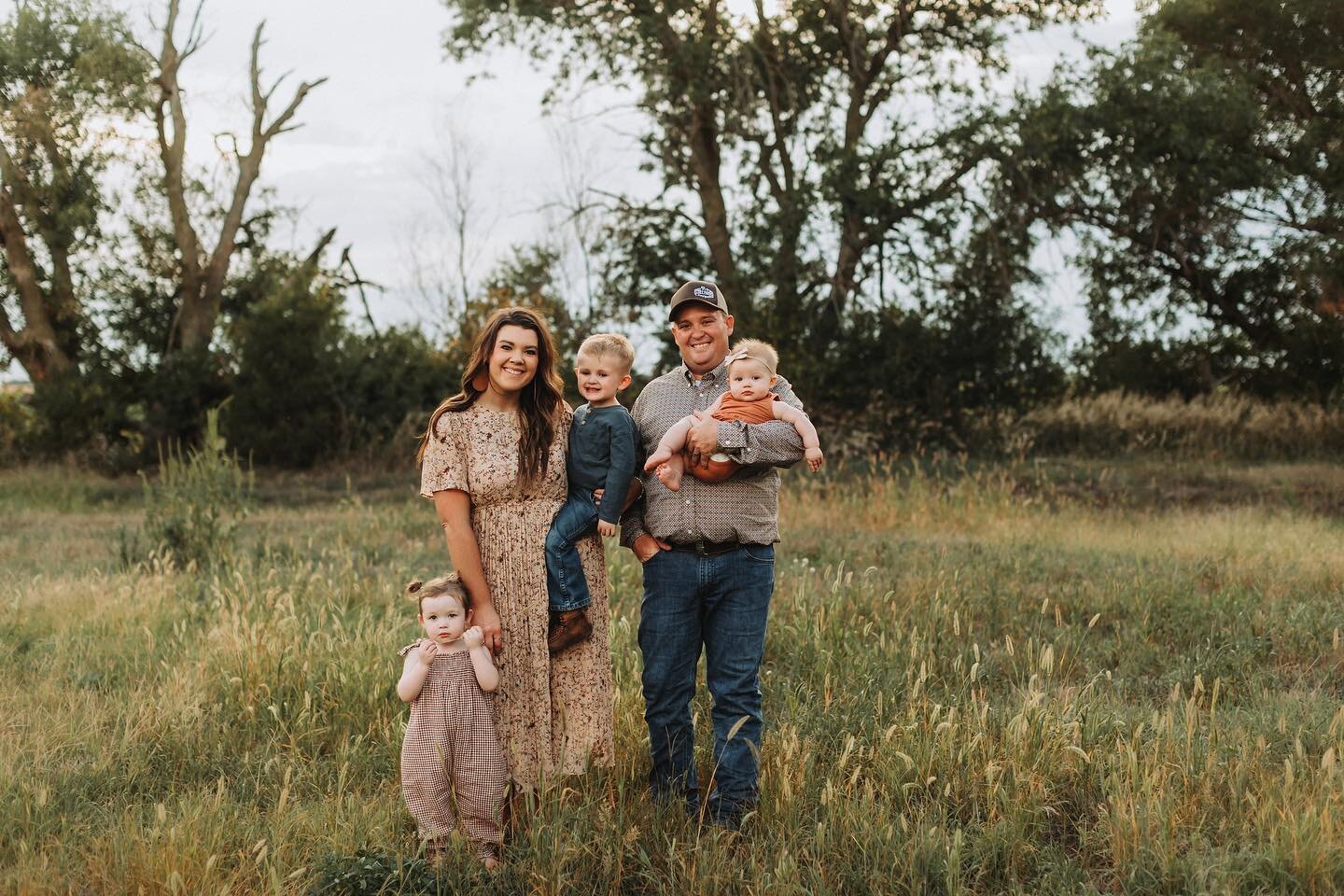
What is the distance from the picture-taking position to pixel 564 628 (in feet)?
13.4

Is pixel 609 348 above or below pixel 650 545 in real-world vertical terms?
above

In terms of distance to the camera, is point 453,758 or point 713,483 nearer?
point 453,758

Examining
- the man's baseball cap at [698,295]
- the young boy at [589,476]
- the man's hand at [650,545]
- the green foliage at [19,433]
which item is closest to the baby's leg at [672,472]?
the young boy at [589,476]

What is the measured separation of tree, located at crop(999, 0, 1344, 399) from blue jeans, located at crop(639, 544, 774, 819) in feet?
46.6

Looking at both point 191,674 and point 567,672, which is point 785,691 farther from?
point 191,674

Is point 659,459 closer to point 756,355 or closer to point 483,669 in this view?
point 756,355

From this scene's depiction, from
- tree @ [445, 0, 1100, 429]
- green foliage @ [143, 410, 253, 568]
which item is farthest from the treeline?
green foliage @ [143, 410, 253, 568]

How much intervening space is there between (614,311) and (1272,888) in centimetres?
1687

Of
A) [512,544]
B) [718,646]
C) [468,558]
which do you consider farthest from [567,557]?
[718,646]

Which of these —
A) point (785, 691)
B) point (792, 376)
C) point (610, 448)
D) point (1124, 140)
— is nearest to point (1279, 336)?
point (1124, 140)

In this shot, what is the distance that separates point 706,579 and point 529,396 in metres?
0.91

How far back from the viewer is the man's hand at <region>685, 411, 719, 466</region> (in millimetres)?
3986

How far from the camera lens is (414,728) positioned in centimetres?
379

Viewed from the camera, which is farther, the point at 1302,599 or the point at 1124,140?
the point at 1124,140
